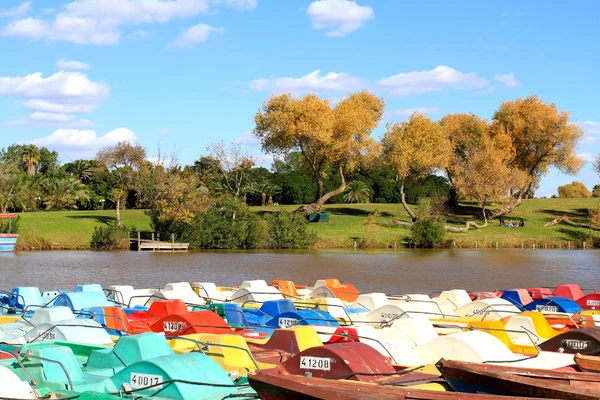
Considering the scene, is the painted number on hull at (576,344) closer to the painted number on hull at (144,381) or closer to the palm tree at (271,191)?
the painted number on hull at (144,381)

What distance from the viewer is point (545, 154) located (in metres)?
76.1

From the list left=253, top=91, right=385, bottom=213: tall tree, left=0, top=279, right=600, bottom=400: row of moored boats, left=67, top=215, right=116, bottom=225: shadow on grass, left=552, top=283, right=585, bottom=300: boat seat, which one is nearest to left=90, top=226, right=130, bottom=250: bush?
left=67, top=215, right=116, bottom=225: shadow on grass

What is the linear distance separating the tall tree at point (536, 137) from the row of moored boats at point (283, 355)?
5830 cm

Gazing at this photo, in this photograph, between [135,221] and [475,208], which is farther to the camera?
[475,208]

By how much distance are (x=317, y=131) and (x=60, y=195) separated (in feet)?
102

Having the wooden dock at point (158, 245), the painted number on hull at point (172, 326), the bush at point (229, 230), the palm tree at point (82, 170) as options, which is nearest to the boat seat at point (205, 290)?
the painted number on hull at point (172, 326)

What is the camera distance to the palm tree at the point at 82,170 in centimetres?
9425

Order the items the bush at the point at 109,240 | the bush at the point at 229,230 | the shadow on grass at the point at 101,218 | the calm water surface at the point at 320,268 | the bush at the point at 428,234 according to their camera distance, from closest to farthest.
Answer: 1. the calm water surface at the point at 320,268
2. the bush at the point at 109,240
3. the bush at the point at 229,230
4. the bush at the point at 428,234
5. the shadow on grass at the point at 101,218

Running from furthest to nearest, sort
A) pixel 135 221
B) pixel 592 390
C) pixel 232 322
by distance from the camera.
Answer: pixel 135 221 → pixel 232 322 → pixel 592 390

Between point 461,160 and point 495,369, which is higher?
point 461,160

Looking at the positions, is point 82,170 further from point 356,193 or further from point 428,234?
point 428,234

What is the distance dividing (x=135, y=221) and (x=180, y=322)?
55962 mm

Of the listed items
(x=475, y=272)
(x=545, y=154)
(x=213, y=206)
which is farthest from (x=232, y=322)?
(x=545, y=154)

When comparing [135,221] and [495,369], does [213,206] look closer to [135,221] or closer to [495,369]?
[135,221]
